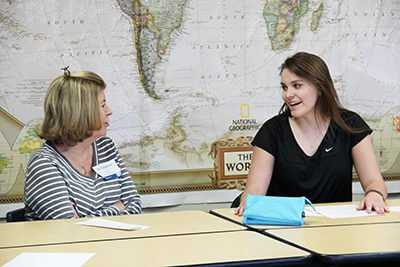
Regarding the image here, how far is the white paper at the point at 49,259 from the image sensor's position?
2049mm

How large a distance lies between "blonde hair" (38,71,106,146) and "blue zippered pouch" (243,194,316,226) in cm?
88

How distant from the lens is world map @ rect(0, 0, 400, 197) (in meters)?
3.70

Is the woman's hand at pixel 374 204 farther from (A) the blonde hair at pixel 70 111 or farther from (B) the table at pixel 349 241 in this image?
(A) the blonde hair at pixel 70 111

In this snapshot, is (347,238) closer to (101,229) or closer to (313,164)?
(101,229)

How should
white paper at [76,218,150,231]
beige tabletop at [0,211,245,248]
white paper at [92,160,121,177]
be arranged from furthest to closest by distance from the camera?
white paper at [92,160,121,177], white paper at [76,218,150,231], beige tabletop at [0,211,245,248]

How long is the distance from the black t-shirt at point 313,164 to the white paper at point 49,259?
57.6 inches

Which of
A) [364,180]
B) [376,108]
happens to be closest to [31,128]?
[364,180]

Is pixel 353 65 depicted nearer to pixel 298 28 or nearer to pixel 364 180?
pixel 298 28

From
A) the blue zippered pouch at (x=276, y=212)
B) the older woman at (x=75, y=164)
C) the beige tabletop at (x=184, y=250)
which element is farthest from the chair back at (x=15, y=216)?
the blue zippered pouch at (x=276, y=212)

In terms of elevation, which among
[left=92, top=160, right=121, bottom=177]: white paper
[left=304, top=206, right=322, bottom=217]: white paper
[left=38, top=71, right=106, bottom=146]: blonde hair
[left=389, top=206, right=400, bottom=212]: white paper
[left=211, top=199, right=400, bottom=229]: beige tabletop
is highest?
[left=38, top=71, right=106, bottom=146]: blonde hair

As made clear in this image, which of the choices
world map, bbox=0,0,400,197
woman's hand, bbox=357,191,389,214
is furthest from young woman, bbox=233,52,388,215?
world map, bbox=0,0,400,197

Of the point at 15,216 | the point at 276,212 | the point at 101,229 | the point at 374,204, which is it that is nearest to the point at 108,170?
the point at 15,216

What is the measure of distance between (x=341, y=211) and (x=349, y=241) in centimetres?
63

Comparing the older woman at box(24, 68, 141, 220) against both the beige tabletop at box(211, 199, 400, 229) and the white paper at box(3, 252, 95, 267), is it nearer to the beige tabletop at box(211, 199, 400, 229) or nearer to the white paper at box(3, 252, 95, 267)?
the beige tabletop at box(211, 199, 400, 229)
